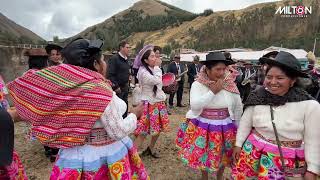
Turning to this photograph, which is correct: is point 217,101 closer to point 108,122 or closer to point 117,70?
point 108,122

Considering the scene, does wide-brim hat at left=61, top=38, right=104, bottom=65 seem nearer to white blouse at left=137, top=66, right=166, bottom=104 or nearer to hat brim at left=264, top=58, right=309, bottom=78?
hat brim at left=264, top=58, right=309, bottom=78

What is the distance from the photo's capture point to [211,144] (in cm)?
364

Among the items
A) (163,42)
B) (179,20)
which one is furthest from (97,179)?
(179,20)

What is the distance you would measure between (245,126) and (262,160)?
36cm

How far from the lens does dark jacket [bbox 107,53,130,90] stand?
245 inches

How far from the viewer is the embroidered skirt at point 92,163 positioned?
239 centimetres

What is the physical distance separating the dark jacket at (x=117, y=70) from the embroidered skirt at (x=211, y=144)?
2.86 metres

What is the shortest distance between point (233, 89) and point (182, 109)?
25.2 ft

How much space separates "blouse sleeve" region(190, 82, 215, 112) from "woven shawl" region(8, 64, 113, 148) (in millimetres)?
1423

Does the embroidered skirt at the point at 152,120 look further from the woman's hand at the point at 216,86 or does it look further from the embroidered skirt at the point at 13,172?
the embroidered skirt at the point at 13,172

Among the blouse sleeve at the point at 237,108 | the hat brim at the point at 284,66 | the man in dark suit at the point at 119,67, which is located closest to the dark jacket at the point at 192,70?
the man in dark suit at the point at 119,67

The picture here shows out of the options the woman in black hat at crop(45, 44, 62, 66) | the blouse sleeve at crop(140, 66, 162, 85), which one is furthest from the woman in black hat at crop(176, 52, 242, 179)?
the woman in black hat at crop(45, 44, 62, 66)

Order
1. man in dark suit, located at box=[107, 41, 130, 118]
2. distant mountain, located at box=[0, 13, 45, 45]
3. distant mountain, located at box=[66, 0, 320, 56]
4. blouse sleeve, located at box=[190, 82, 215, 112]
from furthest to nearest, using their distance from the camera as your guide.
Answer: distant mountain, located at box=[66, 0, 320, 56] → distant mountain, located at box=[0, 13, 45, 45] → man in dark suit, located at box=[107, 41, 130, 118] → blouse sleeve, located at box=[190, 82, 215, 112]

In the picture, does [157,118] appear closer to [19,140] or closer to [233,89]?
[233,89]
